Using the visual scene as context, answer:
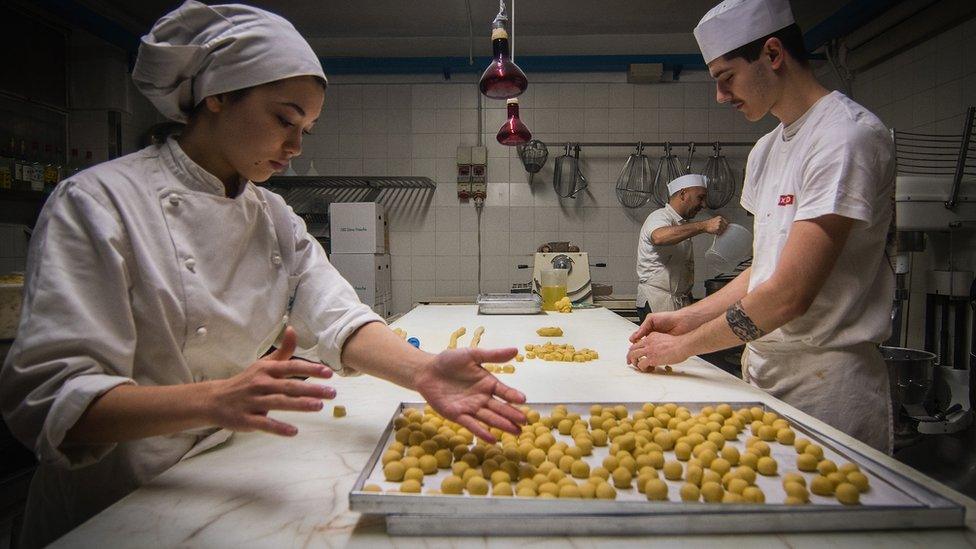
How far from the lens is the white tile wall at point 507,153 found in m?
5.57

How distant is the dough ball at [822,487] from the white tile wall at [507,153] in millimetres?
4856

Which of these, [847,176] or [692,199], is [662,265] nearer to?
[692,199]

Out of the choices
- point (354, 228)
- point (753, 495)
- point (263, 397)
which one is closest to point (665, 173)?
point (354, 228)

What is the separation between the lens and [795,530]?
2.42 ft

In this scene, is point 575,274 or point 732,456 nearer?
point 732,456

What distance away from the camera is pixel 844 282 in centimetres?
146

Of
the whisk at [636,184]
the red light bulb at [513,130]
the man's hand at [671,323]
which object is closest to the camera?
the man's hand at [671,323]

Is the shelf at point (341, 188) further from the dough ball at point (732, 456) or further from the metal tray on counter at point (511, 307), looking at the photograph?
the dough ball at point (732, 456)

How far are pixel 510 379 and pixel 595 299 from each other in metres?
3.39

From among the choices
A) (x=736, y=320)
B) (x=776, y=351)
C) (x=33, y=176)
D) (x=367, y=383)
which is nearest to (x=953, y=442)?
(x=776, y=351)

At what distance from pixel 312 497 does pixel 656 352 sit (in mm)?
1167

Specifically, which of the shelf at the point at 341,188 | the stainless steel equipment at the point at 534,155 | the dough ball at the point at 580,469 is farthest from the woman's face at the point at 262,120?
the stainless steel equipment at the point at 534,155

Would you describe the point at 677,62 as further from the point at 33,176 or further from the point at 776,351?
the point at 33,176

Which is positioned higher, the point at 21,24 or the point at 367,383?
the point at 21,24
